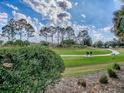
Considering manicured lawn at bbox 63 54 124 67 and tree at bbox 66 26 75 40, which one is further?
tree at bbox 66 26 75 40

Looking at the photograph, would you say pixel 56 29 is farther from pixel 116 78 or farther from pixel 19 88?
pixel 19 88

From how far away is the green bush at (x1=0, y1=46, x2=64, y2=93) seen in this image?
216 inches

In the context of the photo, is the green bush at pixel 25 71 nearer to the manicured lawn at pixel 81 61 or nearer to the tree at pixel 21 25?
the manicured lawn at pixel 81 61

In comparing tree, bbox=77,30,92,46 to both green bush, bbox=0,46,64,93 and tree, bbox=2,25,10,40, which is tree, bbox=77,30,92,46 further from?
green bush, bbox=0,46,64,93

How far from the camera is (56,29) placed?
124188 mm

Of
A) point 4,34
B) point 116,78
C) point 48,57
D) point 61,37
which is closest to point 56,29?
point 61,37

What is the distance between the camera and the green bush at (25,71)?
5.48 metres

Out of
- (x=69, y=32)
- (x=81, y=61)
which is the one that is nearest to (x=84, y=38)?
(x=69, y=32)

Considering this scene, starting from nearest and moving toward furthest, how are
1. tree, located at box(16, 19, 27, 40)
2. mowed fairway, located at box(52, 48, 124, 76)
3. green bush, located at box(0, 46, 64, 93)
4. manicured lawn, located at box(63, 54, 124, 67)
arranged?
1. green bush, located at box(0, 46, 64, 93)
2. mowed fairway, located at box(52, 48, 124, 76)
3. manicured lawn, located at box(63, 54, 124, 67)
4. tree, located at box(16, 19, 27, 40)

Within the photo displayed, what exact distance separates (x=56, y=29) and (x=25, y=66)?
11779cm

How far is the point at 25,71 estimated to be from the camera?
20.9 feet

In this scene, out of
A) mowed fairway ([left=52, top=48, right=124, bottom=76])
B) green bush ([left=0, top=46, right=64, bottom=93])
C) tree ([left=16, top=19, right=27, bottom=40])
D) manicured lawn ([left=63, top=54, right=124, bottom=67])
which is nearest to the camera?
green bush ([left=0, top=46, right=64, bottom=93])

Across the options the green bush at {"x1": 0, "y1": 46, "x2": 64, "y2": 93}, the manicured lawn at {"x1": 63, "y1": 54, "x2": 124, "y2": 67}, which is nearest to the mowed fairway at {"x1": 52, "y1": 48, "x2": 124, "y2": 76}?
the manicured lawn at {"x1": 63, "y1": 54, "x2": 124, "y2": 67}

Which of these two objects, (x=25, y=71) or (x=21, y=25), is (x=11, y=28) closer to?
(x=21, y=25)
